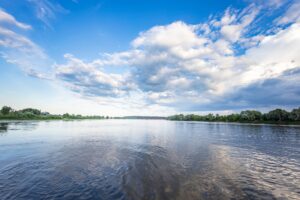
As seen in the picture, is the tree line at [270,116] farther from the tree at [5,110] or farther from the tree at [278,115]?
the tree at [5,110]

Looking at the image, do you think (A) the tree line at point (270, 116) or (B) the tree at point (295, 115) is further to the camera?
(A) the tree line at point (270, 116)

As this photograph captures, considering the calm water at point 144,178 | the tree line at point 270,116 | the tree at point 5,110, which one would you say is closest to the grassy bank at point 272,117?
the tree line at point 270,116

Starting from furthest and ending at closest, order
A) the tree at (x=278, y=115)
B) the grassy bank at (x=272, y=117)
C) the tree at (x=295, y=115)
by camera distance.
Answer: the tree at (x=278, y=115), the grassy bank at (x=272, y=117), the tree at (x=295, y=115)

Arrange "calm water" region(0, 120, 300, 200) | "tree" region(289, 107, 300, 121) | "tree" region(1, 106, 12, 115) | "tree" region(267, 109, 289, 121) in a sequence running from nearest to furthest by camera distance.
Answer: "calm water" region(0, 120, 300, 200), "tree" region(289, 107, 300, 121), "tree" region(267, 109, 289, 121), "tree" region(1, 106, 12, 115)

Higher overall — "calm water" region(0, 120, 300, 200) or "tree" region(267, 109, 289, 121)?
"tree" region(267, 109, 289, 121)

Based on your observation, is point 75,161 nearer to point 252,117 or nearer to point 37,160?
point 37,160

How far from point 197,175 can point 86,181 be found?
8.36 m

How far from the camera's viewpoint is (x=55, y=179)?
11.5 m

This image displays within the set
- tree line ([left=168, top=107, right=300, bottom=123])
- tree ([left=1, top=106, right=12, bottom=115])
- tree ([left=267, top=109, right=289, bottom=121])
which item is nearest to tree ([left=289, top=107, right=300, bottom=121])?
tree line ([left=168, top=107, right=300, bottom=123])

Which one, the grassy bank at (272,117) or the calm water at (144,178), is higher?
the grassy bank at (272,117)

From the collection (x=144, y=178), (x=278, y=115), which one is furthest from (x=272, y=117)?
(x=144, y=178)

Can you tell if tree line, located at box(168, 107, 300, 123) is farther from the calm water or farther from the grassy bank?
the calm water

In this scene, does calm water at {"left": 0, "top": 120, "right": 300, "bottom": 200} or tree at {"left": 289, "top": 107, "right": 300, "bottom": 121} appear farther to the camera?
tree at {"left": 289, "top": 107, "right": 300, "bottom": 121}

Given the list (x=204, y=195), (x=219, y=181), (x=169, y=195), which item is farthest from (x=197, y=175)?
(x=169, y=195)
